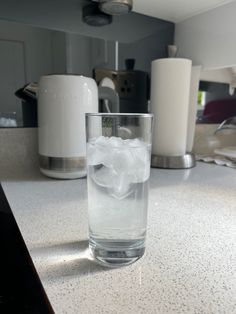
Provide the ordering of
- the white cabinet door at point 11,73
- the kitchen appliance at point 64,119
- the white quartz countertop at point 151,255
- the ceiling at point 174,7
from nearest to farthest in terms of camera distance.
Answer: the white quartz countertop at point 151,255, the kitchen appliance at point 64,119, the white cabinet door at point 11,73, the ceiling at point 174,7

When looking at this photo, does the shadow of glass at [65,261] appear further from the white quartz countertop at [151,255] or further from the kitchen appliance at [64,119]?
the kitchen appliance at [64,119]

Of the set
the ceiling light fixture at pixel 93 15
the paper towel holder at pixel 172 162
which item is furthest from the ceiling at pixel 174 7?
the paper towel holder at pixel 172 162

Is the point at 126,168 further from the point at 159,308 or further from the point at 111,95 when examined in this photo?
the point at 111,95

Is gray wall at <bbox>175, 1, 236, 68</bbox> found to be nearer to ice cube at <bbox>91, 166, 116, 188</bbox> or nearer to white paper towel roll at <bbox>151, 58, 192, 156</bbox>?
white paper towel roll at <bbox>151, 58, 192, 156</bbox>

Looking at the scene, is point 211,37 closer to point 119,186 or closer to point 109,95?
point 109,95

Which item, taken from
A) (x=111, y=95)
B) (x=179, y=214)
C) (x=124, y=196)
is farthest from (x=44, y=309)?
(x=111, y=95)

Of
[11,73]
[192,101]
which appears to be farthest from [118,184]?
[192,101]
